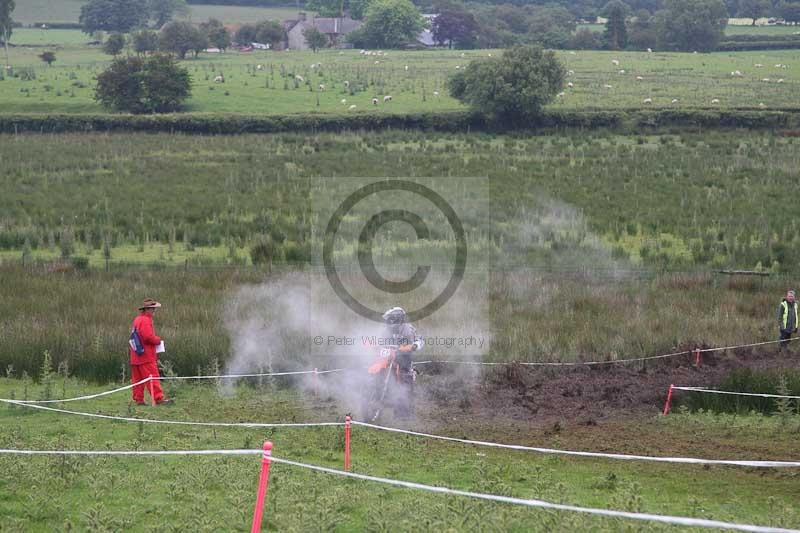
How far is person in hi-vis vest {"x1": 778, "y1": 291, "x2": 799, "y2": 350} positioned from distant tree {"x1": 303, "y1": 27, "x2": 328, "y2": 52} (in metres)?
111

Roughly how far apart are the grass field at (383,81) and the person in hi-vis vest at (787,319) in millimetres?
53771

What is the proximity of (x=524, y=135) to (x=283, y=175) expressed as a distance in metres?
24.5

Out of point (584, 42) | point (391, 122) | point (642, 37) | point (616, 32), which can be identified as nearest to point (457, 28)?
point (584, 42)

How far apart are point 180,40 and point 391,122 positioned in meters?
50.2

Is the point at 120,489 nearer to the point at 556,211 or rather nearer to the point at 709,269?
the point at 709,269

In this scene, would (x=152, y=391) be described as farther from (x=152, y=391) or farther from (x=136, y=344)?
(x=136, y=344)

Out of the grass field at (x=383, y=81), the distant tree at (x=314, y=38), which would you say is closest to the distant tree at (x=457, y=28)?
the grass field at (x=383, y=81)

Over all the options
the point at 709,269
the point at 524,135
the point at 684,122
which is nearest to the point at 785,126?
the point at 684,122

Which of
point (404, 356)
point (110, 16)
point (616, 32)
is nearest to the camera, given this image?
point (404, 356)

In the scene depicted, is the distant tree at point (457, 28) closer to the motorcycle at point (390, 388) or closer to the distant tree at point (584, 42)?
the distant tree at point (584, 42)

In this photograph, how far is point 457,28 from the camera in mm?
132750

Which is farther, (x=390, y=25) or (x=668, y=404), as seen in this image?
(x=390, y=25)

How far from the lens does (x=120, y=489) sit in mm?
11906

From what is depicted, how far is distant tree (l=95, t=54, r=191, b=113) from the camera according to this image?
7381cm
